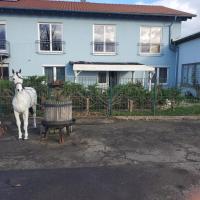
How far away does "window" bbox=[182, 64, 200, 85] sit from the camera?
17.0 meters

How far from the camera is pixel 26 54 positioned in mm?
19078

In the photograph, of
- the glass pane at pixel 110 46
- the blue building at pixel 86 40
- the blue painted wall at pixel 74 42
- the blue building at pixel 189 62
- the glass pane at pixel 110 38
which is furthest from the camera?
the glass pane at pixel 110 46

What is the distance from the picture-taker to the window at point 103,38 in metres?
19.7

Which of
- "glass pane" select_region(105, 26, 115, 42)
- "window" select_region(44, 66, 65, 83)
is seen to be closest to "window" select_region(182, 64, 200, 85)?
"glass pane" select_region(105, 26, 115, 42)

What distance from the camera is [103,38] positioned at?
19.8 m

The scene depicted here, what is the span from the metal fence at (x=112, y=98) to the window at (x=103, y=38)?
29.5ft

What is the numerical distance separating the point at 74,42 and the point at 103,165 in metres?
15.4

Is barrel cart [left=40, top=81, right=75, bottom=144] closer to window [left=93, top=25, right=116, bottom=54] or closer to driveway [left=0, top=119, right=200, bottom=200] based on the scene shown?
driveway [left=0, top=119, right=200, bottom=200]

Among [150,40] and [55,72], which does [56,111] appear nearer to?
[55,72]

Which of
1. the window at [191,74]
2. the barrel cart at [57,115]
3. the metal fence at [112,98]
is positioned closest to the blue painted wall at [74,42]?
the window at [191,74]

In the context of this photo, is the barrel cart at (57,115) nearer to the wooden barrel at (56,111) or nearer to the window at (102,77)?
the wooden barrel at (56,111)

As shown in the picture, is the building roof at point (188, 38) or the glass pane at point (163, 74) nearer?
the building roof at point (188, 38)

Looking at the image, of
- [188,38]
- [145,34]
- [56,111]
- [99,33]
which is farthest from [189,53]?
[56,111]

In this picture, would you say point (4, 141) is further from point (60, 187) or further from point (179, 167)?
point (179, 167)
